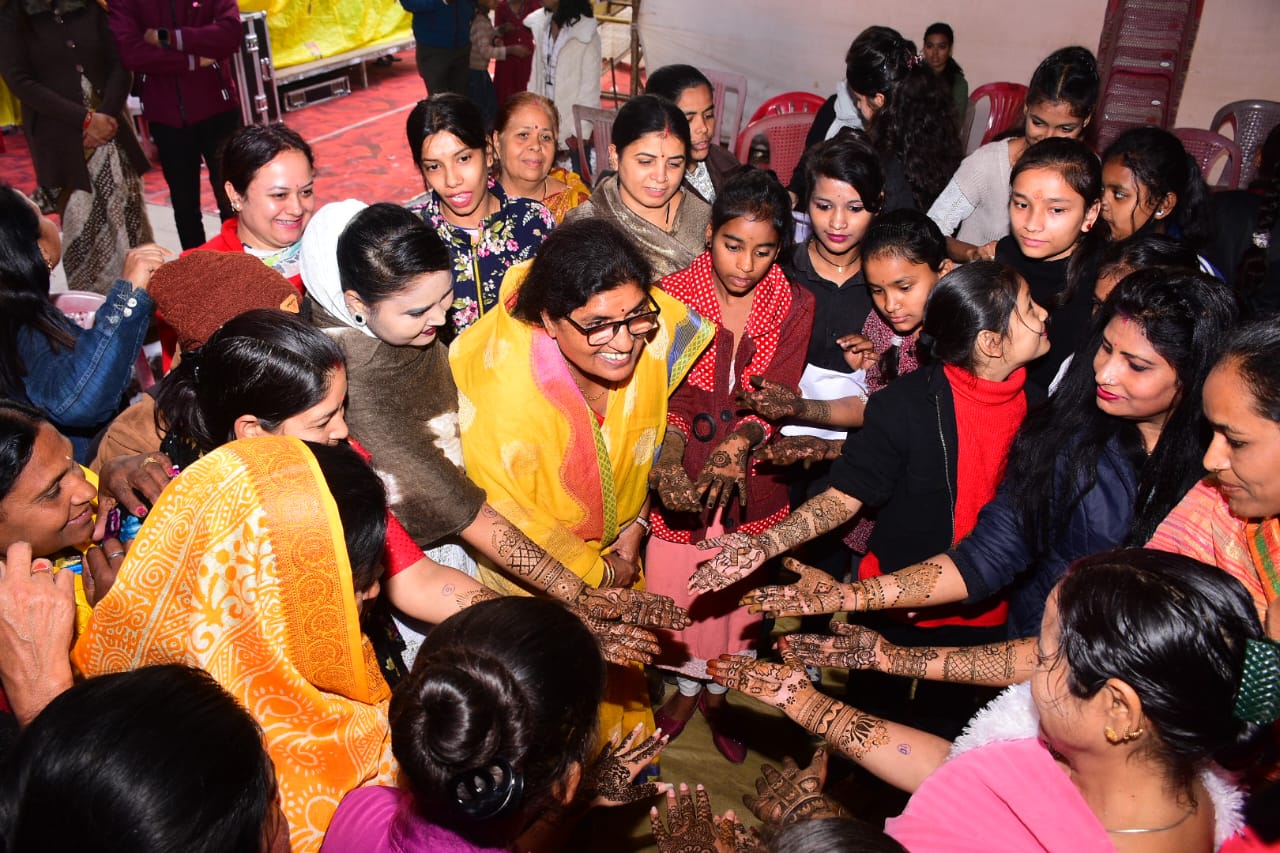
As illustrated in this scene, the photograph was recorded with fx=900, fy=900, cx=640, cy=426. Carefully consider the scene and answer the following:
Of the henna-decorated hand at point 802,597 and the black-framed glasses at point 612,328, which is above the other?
the black-framed glasses at point 612,328

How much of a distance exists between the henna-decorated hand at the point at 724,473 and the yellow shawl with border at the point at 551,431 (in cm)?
20

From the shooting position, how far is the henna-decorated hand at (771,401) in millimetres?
2816

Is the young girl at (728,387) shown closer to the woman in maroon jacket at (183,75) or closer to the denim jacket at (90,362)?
the denim jacket at (90,362)

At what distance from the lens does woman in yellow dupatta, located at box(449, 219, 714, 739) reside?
2408mm

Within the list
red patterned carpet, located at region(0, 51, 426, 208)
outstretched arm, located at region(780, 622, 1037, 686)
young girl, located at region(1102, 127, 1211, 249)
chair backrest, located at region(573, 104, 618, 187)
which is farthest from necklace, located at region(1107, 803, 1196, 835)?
red patterned carpet, located at region(0, 51, 426, 208)

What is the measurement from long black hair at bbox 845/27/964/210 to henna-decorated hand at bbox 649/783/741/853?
11.2ft

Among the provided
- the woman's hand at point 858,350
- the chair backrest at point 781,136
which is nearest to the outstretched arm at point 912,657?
the woman's hand at point 858,350

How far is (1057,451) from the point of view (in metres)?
A: 2.32

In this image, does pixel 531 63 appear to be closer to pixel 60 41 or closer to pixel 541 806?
pixel 60 41

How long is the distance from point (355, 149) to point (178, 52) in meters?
3.67

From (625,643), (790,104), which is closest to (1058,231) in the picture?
(625,643)

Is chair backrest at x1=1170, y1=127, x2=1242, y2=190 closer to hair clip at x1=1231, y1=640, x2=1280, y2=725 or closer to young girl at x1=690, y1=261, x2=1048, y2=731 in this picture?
young girl at x1=690, y1=261, x2=1048, y2=731

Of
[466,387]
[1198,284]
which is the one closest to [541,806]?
[466,387]

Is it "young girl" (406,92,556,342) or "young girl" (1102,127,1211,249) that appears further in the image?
"young girl" (1102,127,1211,249)
